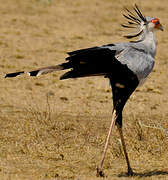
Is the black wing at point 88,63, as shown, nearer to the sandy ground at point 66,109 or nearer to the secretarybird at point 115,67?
the secretarybird at point 115,67

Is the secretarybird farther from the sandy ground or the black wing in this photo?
the sandy ground

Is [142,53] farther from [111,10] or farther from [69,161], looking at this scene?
[111,10]

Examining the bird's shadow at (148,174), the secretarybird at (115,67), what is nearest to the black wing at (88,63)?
the secretarybird at (115,67)

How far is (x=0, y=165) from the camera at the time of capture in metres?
4.88

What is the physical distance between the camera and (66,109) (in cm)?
717

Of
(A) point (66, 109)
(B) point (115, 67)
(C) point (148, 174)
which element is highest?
(B) point (115, 67)

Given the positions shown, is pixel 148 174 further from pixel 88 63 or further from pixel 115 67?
pixel 88 63

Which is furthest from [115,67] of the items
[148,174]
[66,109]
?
[66,109]

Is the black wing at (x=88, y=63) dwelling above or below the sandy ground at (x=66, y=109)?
above

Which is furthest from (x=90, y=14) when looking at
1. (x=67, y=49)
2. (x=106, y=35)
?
(x=67, y=49)

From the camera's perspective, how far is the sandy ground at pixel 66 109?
16.6ft

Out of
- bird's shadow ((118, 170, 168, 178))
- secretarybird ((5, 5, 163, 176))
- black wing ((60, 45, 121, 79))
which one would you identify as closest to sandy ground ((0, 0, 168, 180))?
bird's shadow ((118, 170, 168, 178))

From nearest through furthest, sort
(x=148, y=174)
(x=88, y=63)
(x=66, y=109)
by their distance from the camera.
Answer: (x=88, y=63) < (x=148, y=174) < (x=66, y=109)

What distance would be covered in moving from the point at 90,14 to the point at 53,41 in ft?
9.64
